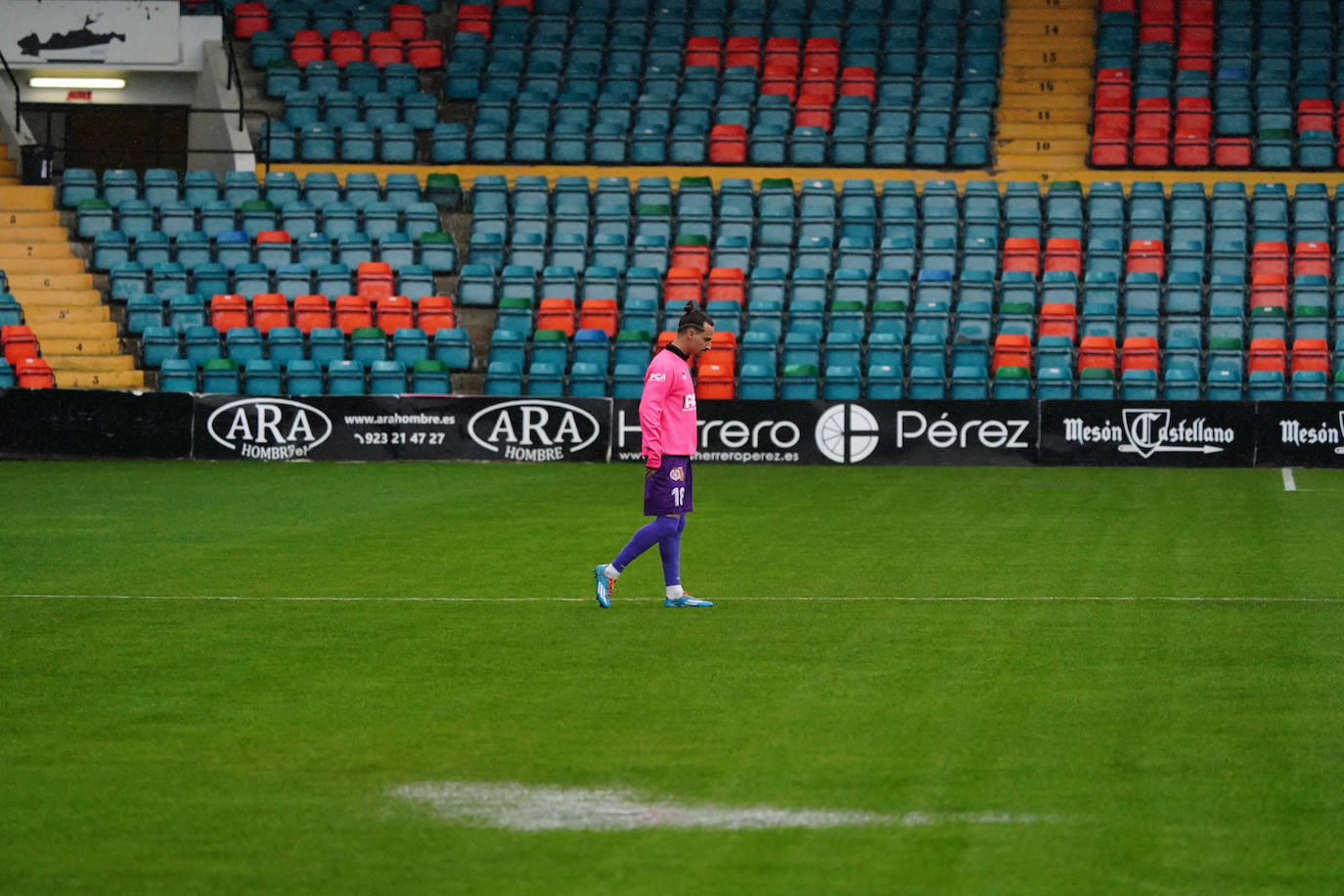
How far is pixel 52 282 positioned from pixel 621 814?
86.9 ft

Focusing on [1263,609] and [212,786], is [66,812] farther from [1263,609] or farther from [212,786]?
[1263,609]

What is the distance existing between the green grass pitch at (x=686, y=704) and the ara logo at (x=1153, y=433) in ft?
26.2

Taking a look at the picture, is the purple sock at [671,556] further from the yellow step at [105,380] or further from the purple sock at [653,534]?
the yellow step at [105,380]

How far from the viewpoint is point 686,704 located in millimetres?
8508

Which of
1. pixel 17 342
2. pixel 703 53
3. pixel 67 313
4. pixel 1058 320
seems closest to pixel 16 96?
pixel 67 313

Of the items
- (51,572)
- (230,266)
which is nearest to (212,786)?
(51,572)

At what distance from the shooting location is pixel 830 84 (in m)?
33.4

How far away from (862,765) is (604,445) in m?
18.2

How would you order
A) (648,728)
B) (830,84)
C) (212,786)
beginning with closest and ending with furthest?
(212,786) < (648,728) < (830,84)

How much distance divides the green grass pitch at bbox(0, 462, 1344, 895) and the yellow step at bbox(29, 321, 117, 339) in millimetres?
13230

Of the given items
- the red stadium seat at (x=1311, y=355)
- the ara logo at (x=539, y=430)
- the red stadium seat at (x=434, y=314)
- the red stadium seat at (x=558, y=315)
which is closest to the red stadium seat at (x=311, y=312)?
the red stadium seat at (x=434, y=314)

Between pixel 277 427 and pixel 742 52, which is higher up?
Answer: pixel 742 52

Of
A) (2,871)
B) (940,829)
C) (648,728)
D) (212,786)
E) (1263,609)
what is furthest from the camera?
(1263,609)

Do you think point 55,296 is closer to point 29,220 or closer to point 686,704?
point 29,220
